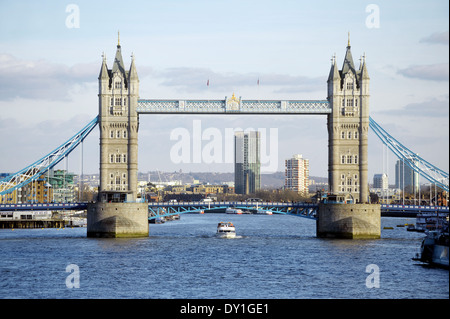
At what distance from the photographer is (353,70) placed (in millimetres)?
109562

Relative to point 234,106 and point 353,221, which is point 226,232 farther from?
point 353,221

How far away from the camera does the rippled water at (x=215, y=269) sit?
59406 mm

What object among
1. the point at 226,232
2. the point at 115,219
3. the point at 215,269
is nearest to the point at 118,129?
the point at 115,219

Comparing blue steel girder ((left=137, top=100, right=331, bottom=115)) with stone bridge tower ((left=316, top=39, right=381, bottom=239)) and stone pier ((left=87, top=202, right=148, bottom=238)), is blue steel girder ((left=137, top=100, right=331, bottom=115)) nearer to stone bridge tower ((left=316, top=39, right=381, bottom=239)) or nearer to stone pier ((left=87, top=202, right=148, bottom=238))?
stone bridge tower ((left=316, top=39, right=381, bottom=239))

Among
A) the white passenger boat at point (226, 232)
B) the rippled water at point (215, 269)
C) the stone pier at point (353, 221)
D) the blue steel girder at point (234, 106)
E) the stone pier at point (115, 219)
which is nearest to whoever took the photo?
the rippled water at point (215, 269)

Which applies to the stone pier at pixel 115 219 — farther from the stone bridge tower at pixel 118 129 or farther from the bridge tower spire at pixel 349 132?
the bridge tower spire at pixel 349 132

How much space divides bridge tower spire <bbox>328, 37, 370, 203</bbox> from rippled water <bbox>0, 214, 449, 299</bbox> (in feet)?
33.4

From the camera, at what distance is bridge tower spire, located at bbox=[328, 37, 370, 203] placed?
10831cm

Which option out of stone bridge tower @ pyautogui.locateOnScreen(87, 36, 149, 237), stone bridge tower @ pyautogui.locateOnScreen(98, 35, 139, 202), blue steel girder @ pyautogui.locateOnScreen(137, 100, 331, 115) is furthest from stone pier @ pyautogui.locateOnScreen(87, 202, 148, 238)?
blue steel girder @ pyautogui.locateOnScreen(137, 100, 331, 115)

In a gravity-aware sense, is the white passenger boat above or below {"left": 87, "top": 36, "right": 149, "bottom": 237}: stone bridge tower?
below

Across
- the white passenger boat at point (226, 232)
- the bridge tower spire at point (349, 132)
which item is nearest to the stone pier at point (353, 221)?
the bridge tower spire at point (349, 132)

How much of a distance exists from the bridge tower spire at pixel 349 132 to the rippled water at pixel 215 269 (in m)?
10.2

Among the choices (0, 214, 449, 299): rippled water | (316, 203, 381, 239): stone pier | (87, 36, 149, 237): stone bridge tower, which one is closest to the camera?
(0, 214, 449, 299): rippled water

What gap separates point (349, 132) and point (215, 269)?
4126 centimetres
